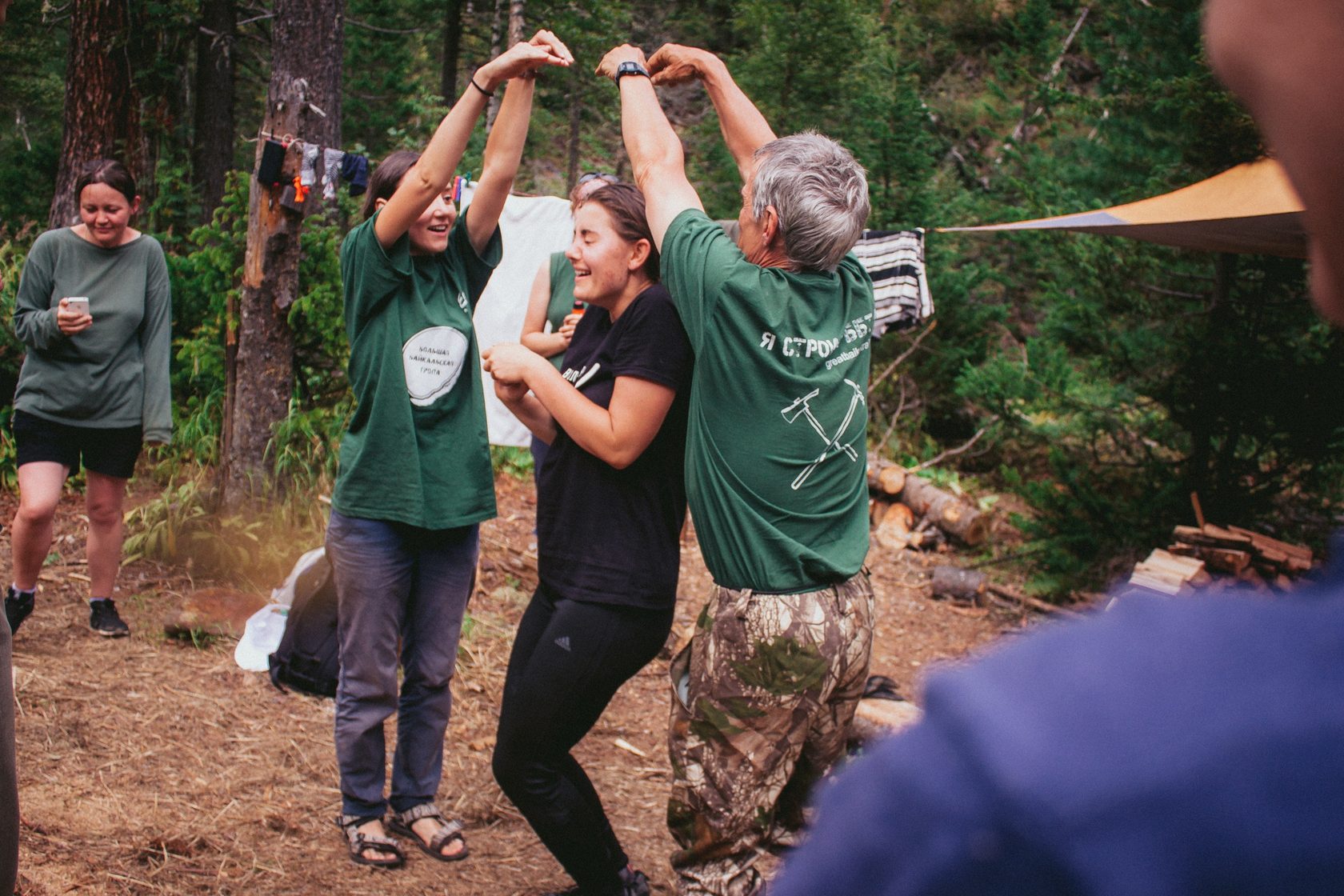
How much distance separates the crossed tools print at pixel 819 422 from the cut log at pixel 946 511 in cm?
620

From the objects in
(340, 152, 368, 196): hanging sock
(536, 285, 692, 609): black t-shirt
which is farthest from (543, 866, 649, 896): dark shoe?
(340, 152, 368, 196): hanging sock

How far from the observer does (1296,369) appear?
6.09 meters

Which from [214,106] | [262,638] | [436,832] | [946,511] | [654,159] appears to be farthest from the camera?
[214,106]

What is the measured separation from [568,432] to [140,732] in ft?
8.18

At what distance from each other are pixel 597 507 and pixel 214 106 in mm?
11222

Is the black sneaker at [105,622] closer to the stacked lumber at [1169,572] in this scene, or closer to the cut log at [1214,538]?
the stacked lumber at [1169,572]

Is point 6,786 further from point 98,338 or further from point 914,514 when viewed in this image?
point 914,514

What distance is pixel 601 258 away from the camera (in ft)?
8.75

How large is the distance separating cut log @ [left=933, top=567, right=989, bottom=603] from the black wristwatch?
5414 millimetres

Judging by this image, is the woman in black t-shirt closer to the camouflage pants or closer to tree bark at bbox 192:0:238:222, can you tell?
the camouflage pants

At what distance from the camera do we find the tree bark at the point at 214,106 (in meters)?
11.2

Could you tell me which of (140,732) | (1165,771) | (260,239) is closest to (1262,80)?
(1165,771)

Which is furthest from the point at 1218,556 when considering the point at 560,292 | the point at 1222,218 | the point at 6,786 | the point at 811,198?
the point at 6,786

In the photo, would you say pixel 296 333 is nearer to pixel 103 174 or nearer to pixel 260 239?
pixel 260 239
